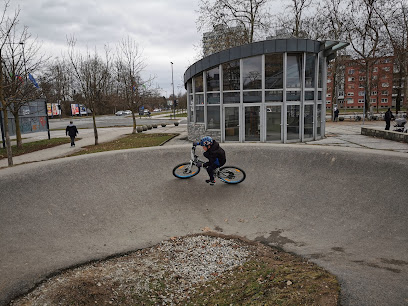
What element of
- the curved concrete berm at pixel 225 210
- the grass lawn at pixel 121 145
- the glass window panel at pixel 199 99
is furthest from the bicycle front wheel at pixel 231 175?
the glass window panel at pixel 199 99

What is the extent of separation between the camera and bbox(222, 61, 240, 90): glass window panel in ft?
49.4

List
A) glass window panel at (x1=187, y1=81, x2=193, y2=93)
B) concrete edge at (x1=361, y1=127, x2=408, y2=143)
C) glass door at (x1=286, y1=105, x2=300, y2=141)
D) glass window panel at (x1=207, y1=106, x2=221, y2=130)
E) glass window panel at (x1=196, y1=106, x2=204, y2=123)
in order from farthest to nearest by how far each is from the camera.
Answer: glass window panel at (x1=187, y1=81, x2=193, y2=93)
glass window panel at (x1=196, y1=106, x2=204, y2=123)
glass window panel at (x1=207, y1=106, x2=221, y2=130)
glass door at (x1=286, y1=105, x2=300, y2=141)
concrete edge at (x1=361, y1=127, x2=408, y2=143)

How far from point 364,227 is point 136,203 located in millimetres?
5420

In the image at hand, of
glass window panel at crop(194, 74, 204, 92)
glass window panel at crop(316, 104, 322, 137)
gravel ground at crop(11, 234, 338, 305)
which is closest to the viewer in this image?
gravel ground at crop(11, 234, 338, 305)

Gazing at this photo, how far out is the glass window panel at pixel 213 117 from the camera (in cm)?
1593

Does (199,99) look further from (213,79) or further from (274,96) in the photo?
(274,96)

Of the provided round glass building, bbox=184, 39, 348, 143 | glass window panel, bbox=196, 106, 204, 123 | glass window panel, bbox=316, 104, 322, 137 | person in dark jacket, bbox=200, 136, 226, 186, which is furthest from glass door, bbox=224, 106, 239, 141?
person in dark jacket, bbox=200, 136, 226, 186

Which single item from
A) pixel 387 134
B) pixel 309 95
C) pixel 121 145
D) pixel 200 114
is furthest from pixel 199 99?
pixel 387 134

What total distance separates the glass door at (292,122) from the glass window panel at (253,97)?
1.62m

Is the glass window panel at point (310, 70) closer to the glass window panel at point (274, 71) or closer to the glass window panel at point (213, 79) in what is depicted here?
the glass window panel at point (274, 71)

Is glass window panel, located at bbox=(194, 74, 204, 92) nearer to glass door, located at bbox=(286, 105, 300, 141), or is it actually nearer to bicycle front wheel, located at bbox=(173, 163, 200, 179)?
glass door, located at bbox=(286, 105, 300, 141)

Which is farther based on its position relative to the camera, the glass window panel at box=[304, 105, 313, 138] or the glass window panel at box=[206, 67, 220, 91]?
the glass window panel at box=[206, 67, 220, 91]

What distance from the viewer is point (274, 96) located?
14711 millimetres

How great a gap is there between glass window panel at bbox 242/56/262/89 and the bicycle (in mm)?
8132
